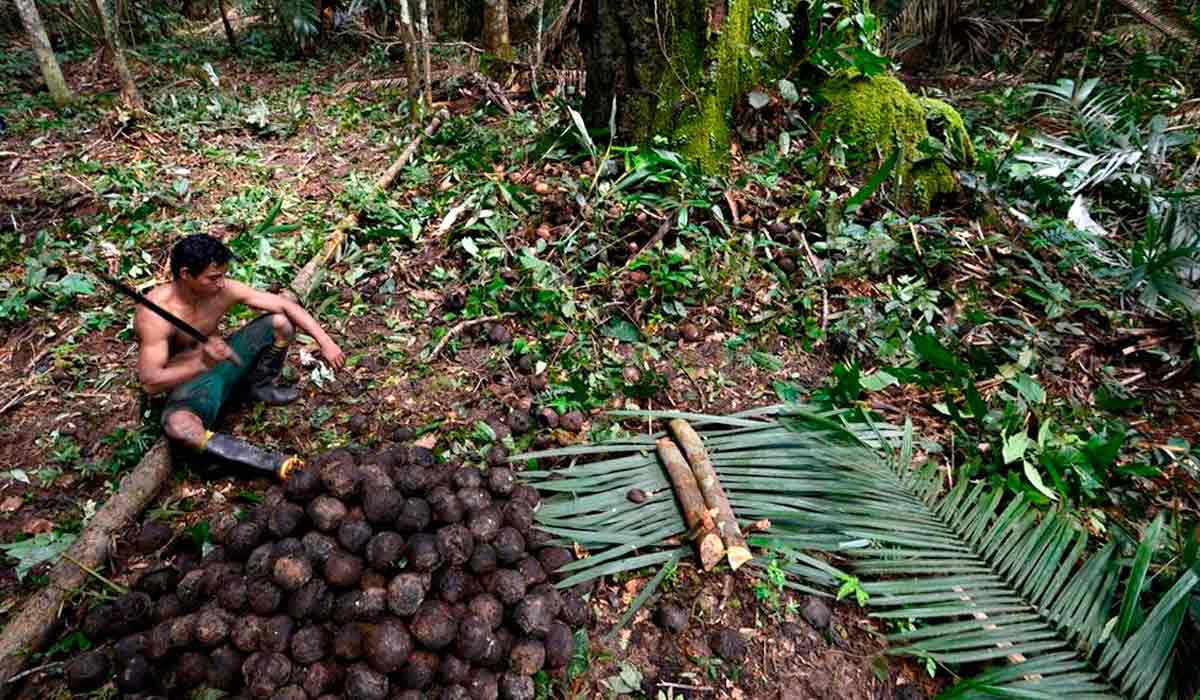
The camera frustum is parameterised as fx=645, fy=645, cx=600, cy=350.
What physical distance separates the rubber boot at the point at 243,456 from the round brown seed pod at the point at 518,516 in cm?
101

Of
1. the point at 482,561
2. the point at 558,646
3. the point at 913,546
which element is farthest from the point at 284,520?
the point at 913,546

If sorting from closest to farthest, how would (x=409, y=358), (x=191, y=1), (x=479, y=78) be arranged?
(x=409, y=358)
(x=479, y=78)
(x=191, y=1)

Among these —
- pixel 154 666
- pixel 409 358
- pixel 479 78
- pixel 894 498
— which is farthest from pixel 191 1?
pixel 894 498

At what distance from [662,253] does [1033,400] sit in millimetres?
1932

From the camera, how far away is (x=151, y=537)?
250cm

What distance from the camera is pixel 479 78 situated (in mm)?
6418

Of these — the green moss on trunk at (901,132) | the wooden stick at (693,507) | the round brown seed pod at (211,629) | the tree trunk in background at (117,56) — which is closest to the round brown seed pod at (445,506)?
the round brown seed pod at (211,629)

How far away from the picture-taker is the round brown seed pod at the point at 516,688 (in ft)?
6.43

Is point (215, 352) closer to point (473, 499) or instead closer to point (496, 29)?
point (473, 499)

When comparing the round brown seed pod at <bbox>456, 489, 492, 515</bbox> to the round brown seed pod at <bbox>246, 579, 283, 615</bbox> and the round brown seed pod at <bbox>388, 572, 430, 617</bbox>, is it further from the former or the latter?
the round brown seed pod at <bbox>246, 579, 283, 615</bbox>

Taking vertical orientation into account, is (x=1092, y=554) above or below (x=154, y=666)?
above

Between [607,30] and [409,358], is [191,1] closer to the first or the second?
[607,30]

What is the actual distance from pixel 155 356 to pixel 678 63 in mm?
3252

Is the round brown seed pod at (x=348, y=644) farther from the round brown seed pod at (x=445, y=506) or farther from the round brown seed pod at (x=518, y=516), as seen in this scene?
the round brown seed pod at (x=518, y=516)
